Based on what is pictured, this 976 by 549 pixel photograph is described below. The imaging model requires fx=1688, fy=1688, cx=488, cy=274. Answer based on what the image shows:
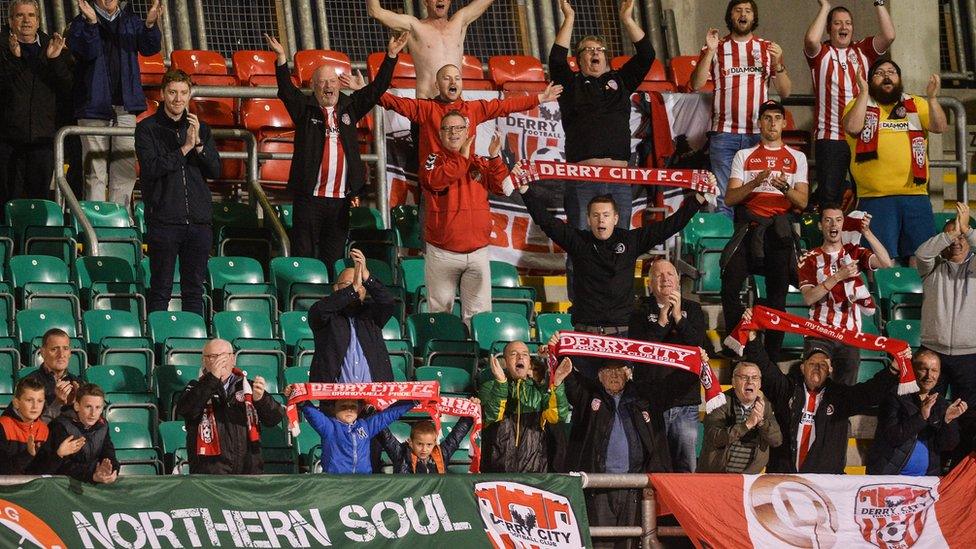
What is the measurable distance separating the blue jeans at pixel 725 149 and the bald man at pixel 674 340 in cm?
330

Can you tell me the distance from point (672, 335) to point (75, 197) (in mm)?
4940

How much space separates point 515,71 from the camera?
1642 cm

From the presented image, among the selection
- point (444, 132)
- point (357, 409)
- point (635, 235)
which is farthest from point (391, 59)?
point (357, 409)

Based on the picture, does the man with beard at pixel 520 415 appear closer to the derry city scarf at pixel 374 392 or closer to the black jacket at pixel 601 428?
the black jacket at pixel 601 428

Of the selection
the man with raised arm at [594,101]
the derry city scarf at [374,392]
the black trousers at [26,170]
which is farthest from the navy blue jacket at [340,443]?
the black trousers at [26,170]

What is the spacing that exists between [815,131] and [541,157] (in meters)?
2.28

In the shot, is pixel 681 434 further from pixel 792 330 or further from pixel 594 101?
pixel 594 101

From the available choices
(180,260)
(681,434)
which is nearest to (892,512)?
(681,434)

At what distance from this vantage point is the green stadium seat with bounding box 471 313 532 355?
11.4m

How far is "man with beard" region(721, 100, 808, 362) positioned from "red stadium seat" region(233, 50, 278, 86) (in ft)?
17.1

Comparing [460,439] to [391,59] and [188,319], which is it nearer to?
[188,319]

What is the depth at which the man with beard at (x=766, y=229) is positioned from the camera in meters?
11.8

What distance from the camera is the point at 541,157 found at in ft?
44.5

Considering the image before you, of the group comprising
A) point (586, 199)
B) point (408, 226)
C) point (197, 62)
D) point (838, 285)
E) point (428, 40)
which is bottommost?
point (838, 285)
